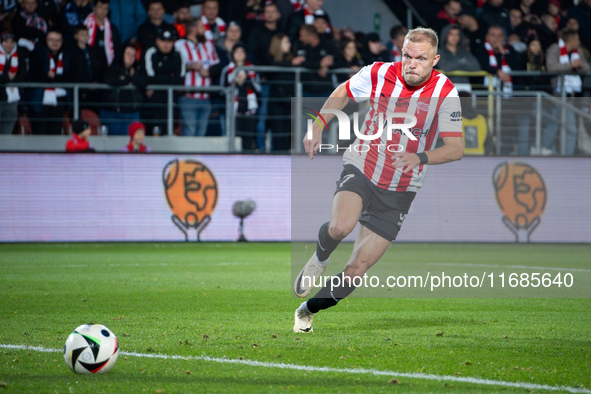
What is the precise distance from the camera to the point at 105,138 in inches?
543

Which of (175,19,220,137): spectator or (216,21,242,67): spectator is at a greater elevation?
(216,21,242,67): spectator

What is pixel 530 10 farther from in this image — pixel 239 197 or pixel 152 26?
pixel 152 26

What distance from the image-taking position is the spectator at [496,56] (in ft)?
47.8

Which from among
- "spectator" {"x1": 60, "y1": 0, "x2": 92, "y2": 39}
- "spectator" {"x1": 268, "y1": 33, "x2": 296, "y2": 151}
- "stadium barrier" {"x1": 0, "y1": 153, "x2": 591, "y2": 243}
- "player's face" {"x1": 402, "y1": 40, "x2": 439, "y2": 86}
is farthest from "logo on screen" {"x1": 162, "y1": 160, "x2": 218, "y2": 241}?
"player's face" {"x1": 402, "y1": 40, "x2": 439, "y2": 86}

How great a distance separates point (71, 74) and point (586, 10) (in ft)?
36.4

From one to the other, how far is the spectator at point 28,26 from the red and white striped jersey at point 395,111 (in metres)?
9.28

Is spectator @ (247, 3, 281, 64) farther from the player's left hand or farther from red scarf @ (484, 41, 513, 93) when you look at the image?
the player's left hand

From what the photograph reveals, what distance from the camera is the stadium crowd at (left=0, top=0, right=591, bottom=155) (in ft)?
43.6

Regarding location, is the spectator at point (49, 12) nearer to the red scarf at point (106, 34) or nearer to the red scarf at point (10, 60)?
the red scarf at point (106, 34)

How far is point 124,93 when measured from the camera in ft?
43.5

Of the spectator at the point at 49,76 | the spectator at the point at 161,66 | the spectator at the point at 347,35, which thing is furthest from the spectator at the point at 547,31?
the spectator at the point at 49,76

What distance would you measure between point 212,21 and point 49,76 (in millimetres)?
3225

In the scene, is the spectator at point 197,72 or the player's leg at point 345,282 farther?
the spectator at point 197,72

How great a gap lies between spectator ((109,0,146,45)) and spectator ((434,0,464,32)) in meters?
6.14
